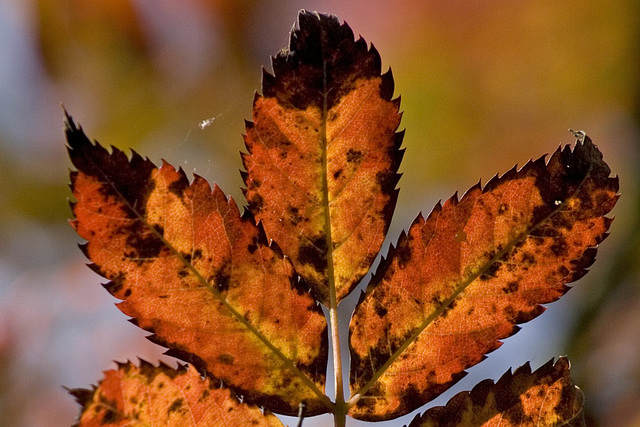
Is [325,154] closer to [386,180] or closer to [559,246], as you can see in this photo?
[386,180]

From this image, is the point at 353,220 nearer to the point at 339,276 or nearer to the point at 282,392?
the point at 339,276

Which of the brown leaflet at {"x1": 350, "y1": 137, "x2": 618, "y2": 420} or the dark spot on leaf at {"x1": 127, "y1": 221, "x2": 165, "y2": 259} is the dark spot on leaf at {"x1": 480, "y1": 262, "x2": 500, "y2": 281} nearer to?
the brown leaflet at {"x1": 350, "y1": 137, "x2": 618, "y2": 420}

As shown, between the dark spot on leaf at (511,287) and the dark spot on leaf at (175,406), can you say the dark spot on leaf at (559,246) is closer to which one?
the dark spot on leaf at (511,287)

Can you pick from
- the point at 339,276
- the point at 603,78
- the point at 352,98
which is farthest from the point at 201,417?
the point at 603,78

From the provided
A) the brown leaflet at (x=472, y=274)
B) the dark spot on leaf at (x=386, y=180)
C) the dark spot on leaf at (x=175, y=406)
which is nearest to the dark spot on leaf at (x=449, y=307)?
the brown leaflet at (x=472, y=274)

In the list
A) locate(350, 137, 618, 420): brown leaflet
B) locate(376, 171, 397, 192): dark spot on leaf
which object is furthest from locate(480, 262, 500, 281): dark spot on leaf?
locate(376, 171, 397, 192): dark spot on leaf

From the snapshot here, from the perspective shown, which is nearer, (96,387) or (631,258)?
(96,387)

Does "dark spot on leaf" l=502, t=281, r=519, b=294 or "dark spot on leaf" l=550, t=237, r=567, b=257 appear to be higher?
"dark spot on leaf" l=550, t=237, r=567, b=257
